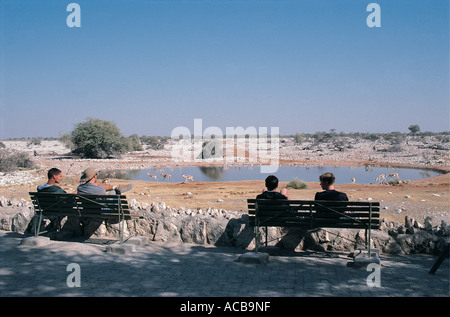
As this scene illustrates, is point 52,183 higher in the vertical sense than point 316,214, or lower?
higher

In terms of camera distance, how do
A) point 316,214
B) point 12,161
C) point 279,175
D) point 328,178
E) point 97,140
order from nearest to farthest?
point 316,214 → point 328,178 → point 12,161 → point 279,175 → point 97,140

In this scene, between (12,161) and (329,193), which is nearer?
(329,193)

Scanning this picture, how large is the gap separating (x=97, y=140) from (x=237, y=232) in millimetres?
45336

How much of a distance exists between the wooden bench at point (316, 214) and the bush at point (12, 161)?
104 feet


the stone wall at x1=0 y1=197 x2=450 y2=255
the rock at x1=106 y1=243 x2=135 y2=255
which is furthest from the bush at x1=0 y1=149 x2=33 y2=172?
the rock at x1=106 y1=243 x2=135 y2=255

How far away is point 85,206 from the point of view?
8195 millimetres

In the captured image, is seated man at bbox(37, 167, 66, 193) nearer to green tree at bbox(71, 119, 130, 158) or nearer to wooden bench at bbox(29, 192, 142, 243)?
wooden bench at bbox(29, 192, 142, 243)

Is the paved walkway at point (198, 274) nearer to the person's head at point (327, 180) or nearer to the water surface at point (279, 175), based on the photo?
the person's head at point (327, 180)

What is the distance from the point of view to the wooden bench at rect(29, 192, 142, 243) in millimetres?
8039

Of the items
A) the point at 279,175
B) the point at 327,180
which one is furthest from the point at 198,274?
the point at 279,175

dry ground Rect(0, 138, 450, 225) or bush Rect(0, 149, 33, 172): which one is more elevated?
bush Rect(0, 149, 33, 172)

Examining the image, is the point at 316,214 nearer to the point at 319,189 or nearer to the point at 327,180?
the point at 327,180

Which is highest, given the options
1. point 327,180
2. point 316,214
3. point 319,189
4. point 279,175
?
point 327,180

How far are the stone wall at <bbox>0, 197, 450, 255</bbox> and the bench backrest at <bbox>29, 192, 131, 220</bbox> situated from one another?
0.55 m
